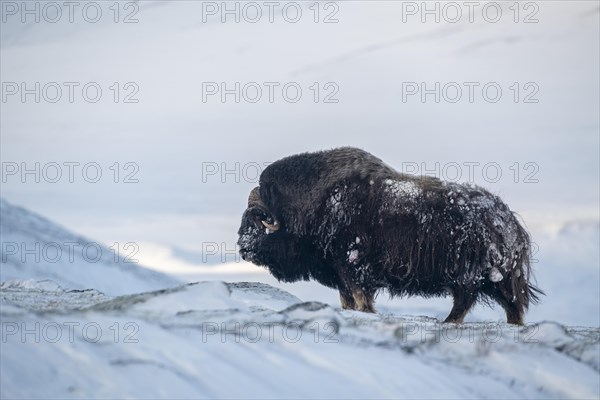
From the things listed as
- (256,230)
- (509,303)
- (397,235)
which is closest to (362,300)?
(397,235)

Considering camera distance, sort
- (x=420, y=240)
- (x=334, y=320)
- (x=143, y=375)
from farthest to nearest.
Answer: (x=420, y=240) < (x=334, y=320) < (x=143, y=375)

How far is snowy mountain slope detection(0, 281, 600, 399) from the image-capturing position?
20.4 feet

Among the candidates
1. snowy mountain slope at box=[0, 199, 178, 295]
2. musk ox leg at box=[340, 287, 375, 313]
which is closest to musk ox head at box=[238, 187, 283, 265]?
musk ox leg at box=[340, 287, 375, 313]

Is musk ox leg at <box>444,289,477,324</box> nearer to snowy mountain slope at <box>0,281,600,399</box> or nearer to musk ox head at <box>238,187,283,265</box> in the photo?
snowy mountain slope at <box>0,281,600,399</box>

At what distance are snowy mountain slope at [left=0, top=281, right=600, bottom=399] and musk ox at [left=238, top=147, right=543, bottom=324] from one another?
49.9 inches

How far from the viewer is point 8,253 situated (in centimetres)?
2222

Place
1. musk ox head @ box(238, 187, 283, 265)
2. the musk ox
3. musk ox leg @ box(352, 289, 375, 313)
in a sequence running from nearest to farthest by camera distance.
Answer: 1. the musk ox
2. musk ox leg @ box(352, 289, 375, 313)
3. musk ox head @ box(238, 187, 283, 265)

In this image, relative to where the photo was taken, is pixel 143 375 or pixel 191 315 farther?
pixel 191 315

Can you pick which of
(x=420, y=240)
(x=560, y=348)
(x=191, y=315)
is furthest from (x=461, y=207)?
(x=191, y=315)

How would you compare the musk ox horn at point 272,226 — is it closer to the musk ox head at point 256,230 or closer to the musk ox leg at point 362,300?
the musk ox head at point 256,230

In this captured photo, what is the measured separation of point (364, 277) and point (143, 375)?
3.49 metres

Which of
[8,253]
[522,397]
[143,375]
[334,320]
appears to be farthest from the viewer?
[8,253]

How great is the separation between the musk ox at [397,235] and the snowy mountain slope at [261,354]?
1.27 metres

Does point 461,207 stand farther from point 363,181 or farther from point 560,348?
point 560,348
